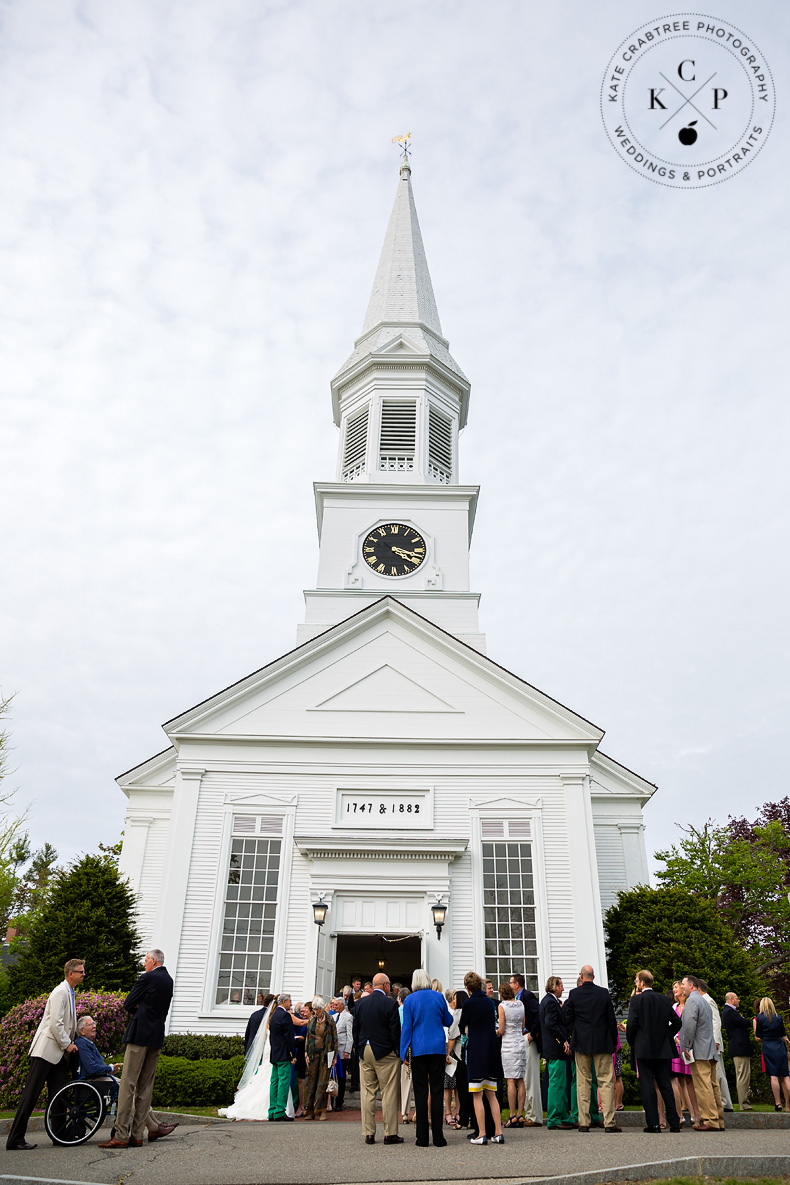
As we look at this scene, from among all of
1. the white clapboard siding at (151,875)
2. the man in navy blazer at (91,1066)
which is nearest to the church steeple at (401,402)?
the white clapboard siding at (151,875)

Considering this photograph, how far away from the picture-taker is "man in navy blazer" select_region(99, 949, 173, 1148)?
8758mm

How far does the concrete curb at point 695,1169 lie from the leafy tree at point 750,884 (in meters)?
26.4

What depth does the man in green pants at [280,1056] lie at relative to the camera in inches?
463

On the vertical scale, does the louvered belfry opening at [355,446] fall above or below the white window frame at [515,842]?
above

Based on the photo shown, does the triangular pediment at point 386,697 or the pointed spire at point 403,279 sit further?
the pointed spire at point 403,279

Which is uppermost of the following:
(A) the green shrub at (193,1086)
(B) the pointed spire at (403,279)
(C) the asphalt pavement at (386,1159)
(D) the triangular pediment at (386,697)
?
(B) the pointed spire at (403,279)

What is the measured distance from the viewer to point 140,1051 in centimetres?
883

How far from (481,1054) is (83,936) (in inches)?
392

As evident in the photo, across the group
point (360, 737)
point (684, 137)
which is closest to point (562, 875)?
point (360, 737)

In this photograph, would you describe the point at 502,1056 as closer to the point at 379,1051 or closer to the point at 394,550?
the point at 379,1051

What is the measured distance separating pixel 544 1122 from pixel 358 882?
6930 mm

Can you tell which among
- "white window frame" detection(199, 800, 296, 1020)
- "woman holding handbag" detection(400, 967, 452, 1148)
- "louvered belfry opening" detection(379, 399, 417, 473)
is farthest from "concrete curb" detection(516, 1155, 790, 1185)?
"louvered belfry opening" detection(379, 399, 417, 473)

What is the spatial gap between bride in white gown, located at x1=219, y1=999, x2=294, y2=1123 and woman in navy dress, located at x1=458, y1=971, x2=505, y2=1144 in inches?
149

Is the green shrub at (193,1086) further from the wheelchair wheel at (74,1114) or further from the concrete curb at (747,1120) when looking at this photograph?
the concrete curb at (747,1120)
